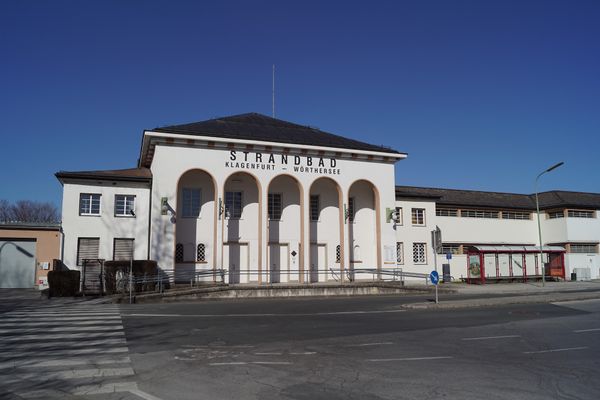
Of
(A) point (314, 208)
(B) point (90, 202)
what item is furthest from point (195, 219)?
(A) point (314, 208)

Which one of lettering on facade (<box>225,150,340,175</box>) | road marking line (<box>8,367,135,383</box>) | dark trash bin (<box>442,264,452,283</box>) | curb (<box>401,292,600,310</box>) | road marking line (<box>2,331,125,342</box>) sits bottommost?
curb (<box>401,292,600,310</box>)

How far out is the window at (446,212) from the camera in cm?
3859

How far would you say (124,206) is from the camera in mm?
28172

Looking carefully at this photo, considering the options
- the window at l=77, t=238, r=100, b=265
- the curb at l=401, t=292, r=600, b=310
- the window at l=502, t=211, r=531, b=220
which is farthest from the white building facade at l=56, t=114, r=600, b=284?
the window at l=502, t=211, r=531, b=220

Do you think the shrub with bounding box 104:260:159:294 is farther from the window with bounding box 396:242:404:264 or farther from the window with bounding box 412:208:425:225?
the window with bounding box 412:208:425:225

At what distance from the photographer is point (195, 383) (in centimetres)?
745

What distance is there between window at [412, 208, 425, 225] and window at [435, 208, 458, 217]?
6.61 feet

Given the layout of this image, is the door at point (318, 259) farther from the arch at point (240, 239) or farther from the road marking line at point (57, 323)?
the road marking line at point (57, 323)

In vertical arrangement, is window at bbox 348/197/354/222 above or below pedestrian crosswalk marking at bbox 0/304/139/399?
above

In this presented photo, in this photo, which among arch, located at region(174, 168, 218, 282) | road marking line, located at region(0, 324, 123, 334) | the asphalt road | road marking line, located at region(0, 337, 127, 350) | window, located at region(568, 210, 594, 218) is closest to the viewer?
the asphalt road

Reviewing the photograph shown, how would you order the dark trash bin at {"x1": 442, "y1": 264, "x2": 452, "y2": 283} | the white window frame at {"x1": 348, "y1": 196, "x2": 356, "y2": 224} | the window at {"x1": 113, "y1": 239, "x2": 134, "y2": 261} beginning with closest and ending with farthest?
the window at {"x1": 113, "y1": 239, "x2": 134, "y2": 261} → the white window frame at {"x1": 348, "y1": 196, "x2": 356, "y2": 224} → the dark trash bin at {"x1": 442, "y1": 264, "x2": 452, "y2": 283}

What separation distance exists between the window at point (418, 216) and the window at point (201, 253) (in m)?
16.1

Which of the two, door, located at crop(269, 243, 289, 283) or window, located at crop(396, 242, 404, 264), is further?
window, located at crop(396, 242, 404, 264)

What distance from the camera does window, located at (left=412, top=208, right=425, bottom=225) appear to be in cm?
3678
